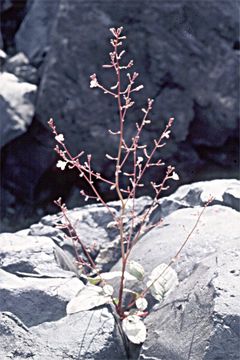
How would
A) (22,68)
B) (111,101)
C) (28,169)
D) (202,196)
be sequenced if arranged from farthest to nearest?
1. (22,68)
2. (28,169)
3. (111,101)
4. (202,196)

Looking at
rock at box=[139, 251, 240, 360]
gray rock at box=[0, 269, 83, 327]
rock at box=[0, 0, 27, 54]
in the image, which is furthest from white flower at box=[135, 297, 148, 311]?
rock at box=[0, 0, 27, 54]

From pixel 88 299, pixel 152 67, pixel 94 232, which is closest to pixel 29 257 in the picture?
pixel 88 299

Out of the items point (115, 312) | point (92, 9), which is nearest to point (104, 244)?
point (115, 312)

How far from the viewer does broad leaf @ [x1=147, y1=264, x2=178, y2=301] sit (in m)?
2.12

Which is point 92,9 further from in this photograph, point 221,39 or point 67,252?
point 67,252

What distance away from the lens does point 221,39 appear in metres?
3.91

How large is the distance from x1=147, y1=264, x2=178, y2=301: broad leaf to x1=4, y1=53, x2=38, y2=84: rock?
7.35 feet

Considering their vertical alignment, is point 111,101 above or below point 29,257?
below

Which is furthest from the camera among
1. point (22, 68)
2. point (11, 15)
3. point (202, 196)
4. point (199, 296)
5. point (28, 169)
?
point (11, 15)

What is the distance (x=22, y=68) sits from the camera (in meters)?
4.22

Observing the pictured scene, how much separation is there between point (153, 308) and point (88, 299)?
0.77ft

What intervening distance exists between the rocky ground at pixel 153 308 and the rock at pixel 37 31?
2.00 meters

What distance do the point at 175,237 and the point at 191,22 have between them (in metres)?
1.86

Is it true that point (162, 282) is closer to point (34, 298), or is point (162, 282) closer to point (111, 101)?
point (34, 298)
